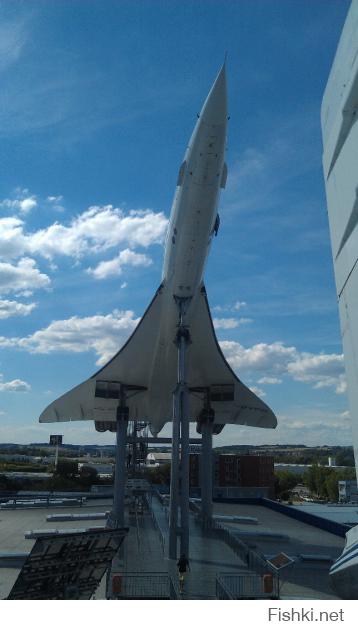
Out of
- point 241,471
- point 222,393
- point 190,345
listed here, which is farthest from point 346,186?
point 241,471

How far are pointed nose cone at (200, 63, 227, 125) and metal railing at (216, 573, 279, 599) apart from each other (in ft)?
34.1

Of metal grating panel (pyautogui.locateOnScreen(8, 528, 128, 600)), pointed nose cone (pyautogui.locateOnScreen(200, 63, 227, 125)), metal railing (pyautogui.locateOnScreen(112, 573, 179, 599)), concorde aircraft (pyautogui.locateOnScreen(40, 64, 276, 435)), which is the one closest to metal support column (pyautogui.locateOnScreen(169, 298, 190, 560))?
concorde aircraft (pyautogui.locateOnScreen(40, 64, 276, 435))

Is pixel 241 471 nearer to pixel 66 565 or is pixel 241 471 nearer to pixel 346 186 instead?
pixel 66 565

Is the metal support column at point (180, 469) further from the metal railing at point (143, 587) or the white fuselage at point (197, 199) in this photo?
the metal railing at point (143, 587)

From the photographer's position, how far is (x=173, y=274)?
16781 millimetres

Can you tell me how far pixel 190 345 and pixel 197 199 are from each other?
A: 23.9 feet

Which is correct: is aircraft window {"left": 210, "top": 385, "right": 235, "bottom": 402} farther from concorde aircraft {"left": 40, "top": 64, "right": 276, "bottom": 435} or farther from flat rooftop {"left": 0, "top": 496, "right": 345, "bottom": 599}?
flat rooftop {"left": 0, "top": 496, "right": 345, "bottom": 599}

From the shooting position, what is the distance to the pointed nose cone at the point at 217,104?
1270cm

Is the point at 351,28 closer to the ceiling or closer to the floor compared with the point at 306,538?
closer to the ceiling

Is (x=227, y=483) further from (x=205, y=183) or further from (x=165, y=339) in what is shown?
(x=205, y=183)
